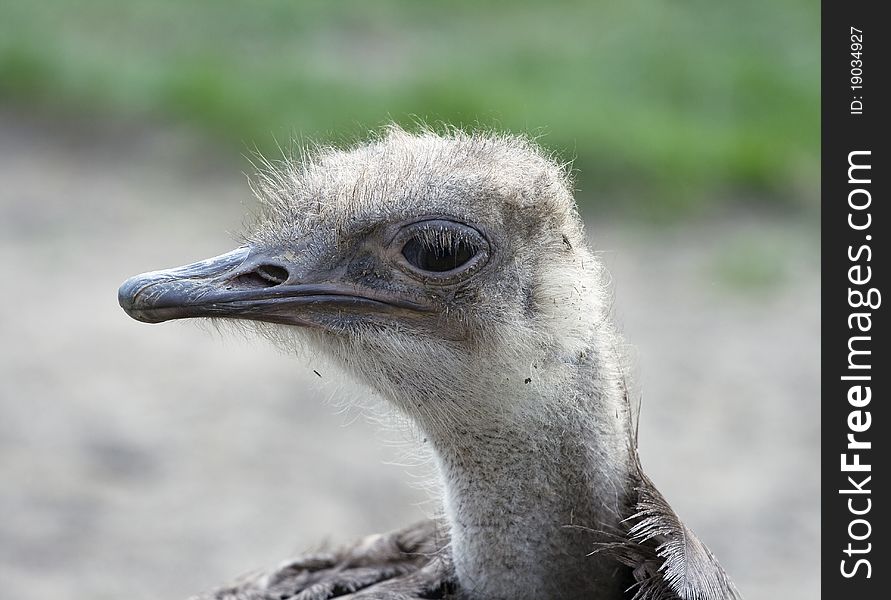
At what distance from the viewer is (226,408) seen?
5.55 metres

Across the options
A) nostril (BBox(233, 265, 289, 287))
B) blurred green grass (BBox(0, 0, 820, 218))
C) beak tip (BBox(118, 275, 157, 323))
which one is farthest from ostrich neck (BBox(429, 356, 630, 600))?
blurred green grass (BBox(0, 0, 820, 218))

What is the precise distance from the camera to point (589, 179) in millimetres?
7434

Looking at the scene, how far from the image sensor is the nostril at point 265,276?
2389 millimetres

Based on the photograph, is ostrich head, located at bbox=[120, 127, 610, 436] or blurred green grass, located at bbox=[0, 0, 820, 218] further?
blurred green grass, located at bbox=[0, 0, 820, 218]

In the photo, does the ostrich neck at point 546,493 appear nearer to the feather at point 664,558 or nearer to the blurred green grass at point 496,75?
the feather at point 664,558

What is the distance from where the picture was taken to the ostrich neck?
2332 millimetres

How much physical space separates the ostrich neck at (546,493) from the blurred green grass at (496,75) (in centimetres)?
443

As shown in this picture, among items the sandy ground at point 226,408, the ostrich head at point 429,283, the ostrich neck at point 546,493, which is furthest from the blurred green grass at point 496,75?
the ostrich neck at point 546,493

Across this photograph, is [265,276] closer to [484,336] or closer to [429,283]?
[429,283]

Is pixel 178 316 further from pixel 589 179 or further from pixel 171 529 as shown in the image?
pixel 589 179

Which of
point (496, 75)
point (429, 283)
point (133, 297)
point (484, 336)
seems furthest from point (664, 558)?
point (496, 75)

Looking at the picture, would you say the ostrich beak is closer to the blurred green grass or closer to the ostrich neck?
the ostrich neck

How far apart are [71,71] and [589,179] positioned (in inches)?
124

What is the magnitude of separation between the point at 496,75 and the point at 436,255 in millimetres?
6204
